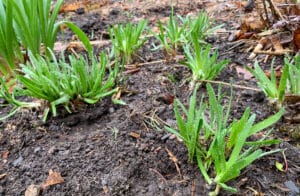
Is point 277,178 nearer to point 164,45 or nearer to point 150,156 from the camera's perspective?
point 150,156

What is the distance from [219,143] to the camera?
1206 millimetres

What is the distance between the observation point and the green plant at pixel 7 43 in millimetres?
1900

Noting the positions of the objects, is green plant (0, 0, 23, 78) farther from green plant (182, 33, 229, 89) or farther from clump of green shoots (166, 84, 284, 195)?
clump of green shoots (166, 84, 284, 195)

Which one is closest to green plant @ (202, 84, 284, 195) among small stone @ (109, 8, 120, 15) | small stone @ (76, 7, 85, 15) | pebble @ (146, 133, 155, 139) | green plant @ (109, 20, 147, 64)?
pebble @ (146, 133, 155, 139)

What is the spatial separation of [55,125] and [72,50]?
0.83 metres

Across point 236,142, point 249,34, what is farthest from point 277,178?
point 249,34

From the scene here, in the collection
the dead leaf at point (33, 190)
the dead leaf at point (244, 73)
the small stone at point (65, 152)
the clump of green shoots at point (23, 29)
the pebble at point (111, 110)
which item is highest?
the clump of green shoots at point (23, 29)

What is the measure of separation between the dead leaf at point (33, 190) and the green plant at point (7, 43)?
34.0 inches

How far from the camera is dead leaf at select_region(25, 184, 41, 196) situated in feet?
4.30

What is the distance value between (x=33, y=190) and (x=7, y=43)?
3.13 feet

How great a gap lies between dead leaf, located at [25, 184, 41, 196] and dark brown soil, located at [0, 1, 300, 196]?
21 mm

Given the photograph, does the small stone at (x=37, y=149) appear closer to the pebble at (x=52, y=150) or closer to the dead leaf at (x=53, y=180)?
the pebble at (x=52, y=150)

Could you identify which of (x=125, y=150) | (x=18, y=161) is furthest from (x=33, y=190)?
(x=125, y=150)

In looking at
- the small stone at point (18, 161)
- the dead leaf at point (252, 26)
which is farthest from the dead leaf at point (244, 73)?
the small stone at point (18, 161)
